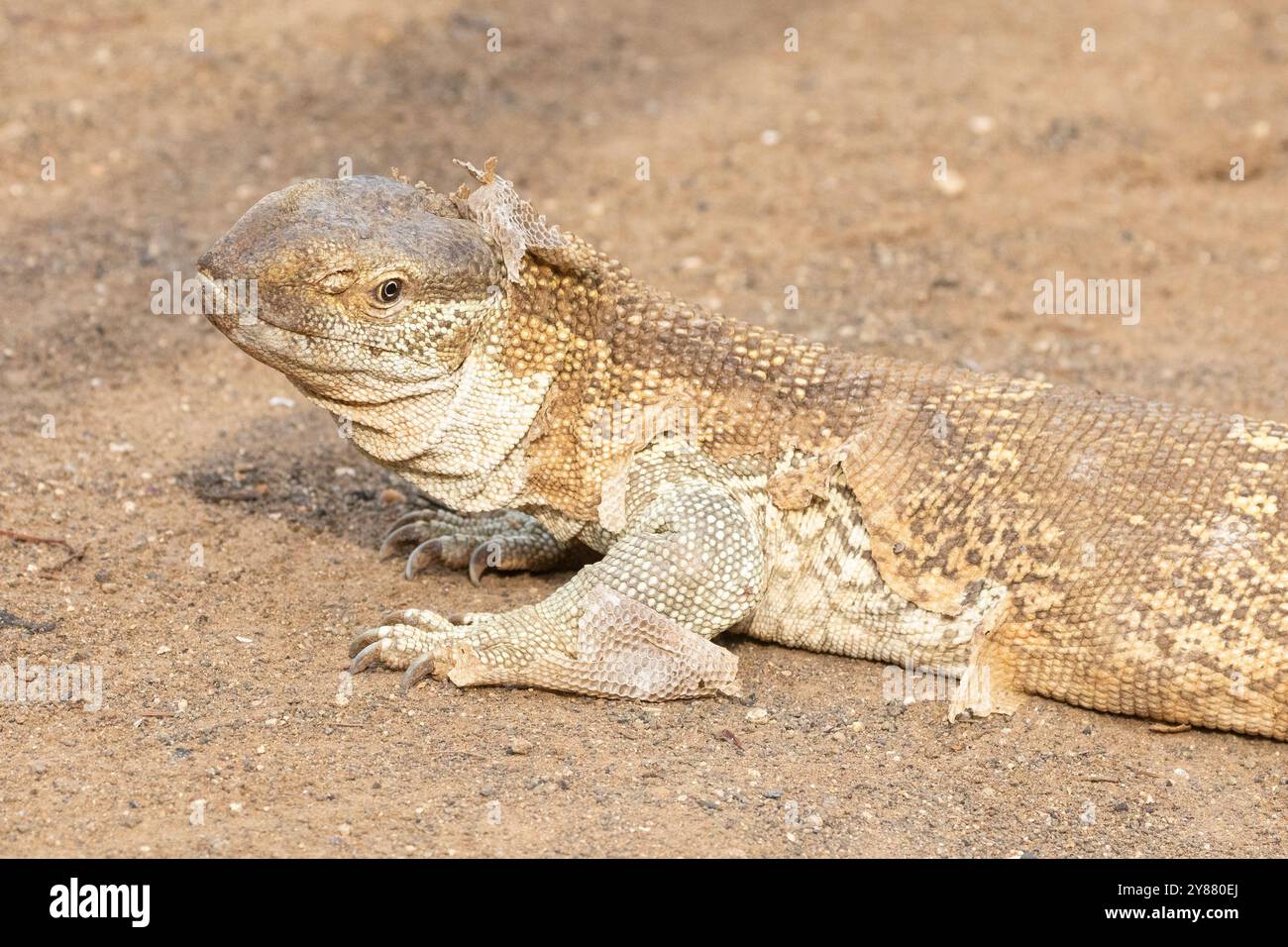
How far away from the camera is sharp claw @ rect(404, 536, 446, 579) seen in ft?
27.1

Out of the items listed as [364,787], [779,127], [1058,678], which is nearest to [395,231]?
[364,787]

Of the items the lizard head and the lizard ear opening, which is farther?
the lizard ear opening

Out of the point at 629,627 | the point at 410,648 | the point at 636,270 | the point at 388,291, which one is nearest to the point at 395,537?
the point at 410,648

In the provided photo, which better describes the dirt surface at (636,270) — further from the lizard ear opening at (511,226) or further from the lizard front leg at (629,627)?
the lizard ear opening at (511,226)

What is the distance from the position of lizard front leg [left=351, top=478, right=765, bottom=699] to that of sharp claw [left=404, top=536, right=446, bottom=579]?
43.7 inches

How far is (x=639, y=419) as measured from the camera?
24.0ft

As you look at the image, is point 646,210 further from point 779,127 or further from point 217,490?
point 217,490

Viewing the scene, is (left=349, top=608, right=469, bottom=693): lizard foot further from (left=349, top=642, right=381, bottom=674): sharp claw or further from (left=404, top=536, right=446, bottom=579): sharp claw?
(left=404, top=536, right=446, bottom=579): sharp claw

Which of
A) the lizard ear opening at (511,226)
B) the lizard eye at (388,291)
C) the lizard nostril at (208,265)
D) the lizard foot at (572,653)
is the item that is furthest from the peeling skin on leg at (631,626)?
the lizard nostril at (208,265)

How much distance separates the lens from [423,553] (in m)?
8.36

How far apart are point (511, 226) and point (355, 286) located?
2.85ft

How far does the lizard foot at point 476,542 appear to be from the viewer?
832 centimetres

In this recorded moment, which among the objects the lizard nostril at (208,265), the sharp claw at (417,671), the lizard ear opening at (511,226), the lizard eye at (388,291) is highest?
the lizard ear opening at (511,226)

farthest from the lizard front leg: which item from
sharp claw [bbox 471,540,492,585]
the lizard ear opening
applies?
the lizard ear opening
